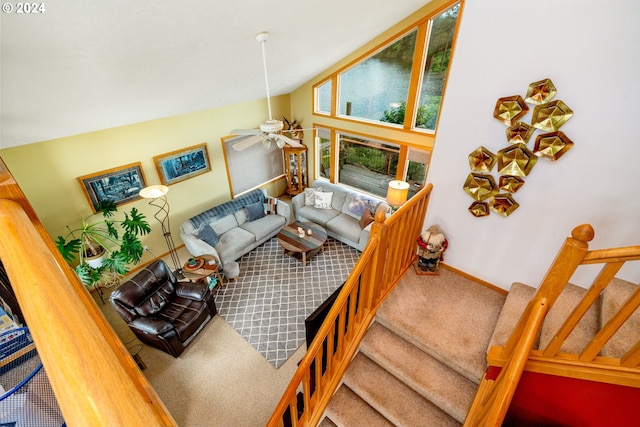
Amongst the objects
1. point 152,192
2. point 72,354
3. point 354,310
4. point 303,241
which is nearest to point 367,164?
point 303,241

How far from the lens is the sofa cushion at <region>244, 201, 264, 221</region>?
569 centimetres

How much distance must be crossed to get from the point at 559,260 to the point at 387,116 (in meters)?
4.46

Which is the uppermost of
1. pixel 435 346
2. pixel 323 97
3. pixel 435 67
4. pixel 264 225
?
pixel 435 67

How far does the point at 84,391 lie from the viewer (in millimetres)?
379

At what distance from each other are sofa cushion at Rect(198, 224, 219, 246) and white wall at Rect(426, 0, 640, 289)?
3865 millimetres

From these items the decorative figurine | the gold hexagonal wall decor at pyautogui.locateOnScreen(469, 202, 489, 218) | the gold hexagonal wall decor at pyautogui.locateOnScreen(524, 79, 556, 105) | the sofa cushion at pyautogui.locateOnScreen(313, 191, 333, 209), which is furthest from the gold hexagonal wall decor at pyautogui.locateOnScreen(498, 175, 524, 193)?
the sofa cushion at pyautogui.locateOnScreen(313, 191, 333, 209)

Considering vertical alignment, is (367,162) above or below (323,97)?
below

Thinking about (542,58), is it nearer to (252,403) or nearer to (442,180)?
(442,180)

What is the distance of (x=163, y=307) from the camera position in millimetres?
3775

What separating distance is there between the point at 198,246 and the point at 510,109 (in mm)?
4524

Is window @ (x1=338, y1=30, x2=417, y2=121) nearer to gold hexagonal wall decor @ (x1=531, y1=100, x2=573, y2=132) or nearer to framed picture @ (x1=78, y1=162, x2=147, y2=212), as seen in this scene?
gold hexagonal wall decor @ (x1=531, y1=100, x2=573, y2=132)

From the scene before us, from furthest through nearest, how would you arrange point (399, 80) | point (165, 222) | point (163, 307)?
point (165, 222) → point (399, 80) → point (163, 307)

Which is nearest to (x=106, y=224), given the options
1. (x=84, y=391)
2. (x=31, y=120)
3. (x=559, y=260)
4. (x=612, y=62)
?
(x=31, y=120)

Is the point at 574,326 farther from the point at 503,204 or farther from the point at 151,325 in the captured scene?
the point at 151,325
